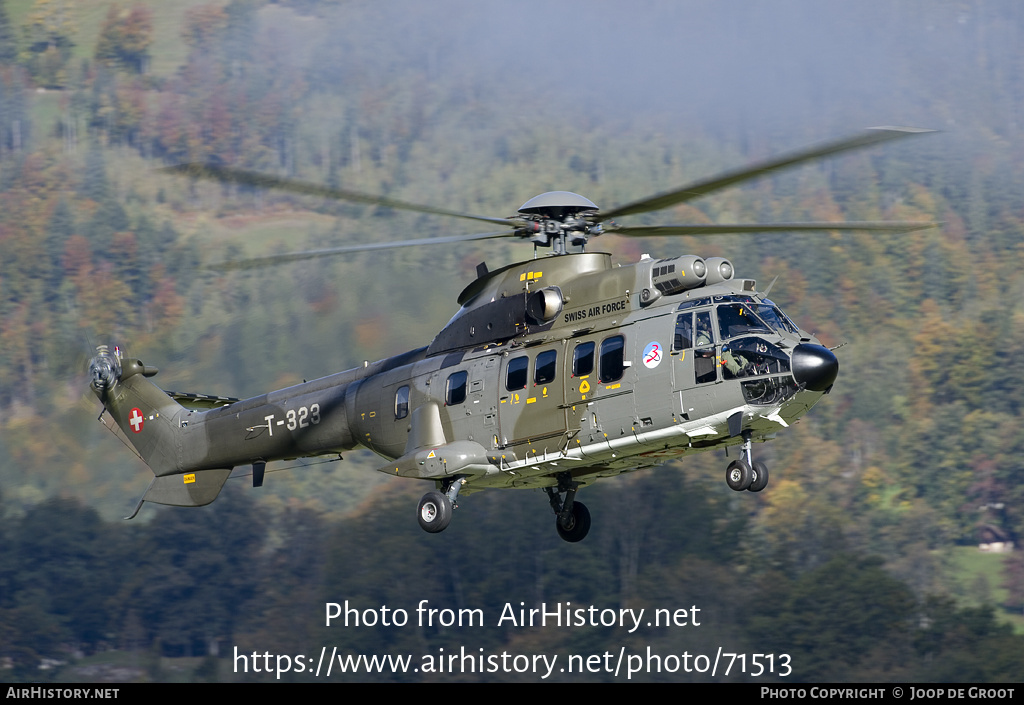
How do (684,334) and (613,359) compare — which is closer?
(684,334)

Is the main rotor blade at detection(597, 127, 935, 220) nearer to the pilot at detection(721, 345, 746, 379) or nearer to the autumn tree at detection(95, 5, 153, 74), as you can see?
the pilot at detection(721, 345, 746, 379)

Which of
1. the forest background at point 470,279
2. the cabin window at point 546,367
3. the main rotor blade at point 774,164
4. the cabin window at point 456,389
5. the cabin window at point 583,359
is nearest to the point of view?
the main rotor blade at point 774,164

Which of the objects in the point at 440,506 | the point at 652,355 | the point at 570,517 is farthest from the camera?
the point at 570,517

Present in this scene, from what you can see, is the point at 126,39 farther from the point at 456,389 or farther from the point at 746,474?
the point at 746,474

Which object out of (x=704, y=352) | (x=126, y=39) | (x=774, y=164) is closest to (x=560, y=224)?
(x=704, y=352)

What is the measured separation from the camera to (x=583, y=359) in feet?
59.0

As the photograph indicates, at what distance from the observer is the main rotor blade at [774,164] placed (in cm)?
1488

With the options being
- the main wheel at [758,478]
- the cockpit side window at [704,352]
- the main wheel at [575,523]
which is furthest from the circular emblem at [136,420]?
the main wheel at [758,478]

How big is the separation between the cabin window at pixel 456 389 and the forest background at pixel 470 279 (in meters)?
7.72

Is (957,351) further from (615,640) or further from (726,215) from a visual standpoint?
(615,640)

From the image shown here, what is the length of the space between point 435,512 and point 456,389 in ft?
5.42

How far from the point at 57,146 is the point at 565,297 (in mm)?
79245

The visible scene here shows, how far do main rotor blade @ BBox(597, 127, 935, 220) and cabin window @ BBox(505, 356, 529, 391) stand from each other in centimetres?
214

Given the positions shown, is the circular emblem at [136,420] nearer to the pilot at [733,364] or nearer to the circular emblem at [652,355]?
the circular emblem at [652,355]
